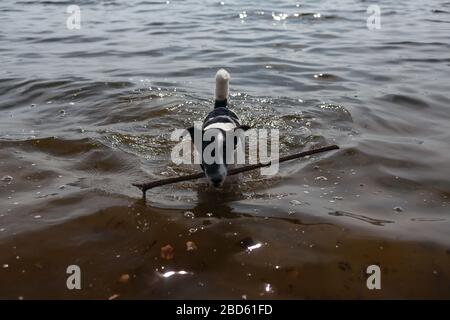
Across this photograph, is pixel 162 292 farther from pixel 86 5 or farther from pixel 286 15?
pixel 86 5

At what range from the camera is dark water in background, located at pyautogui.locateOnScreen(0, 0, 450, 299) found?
140 inches

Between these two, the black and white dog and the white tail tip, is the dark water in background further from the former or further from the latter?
the white tail tip

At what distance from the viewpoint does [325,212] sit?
4.35 metres

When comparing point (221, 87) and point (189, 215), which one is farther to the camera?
point (221, 87)

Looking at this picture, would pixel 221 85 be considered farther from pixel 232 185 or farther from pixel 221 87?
→ pixel 232 185

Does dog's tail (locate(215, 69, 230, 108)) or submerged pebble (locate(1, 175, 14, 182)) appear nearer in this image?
submerged pebble (locate(1, 175, 14, 182))

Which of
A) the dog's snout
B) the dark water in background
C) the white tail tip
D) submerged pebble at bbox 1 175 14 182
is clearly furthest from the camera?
the white tail tip

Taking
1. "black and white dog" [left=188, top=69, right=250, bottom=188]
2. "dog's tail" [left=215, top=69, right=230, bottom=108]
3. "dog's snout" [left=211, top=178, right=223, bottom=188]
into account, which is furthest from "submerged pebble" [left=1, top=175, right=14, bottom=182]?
"dog's tail" [left=215, top=69, right=230, bottom=108]

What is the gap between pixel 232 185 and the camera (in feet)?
16.2

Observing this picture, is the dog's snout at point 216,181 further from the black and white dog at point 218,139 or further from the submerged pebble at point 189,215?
the submerged pebble at point 189,215

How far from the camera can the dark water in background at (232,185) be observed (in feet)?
11.6

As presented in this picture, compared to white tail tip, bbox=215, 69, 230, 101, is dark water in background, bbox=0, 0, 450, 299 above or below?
below

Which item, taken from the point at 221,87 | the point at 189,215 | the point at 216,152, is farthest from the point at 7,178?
the point at 221,87
